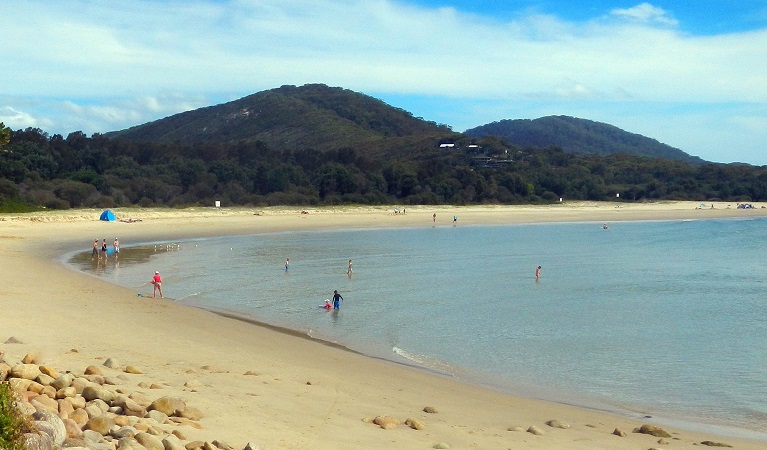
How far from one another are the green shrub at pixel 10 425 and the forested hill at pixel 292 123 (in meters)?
135

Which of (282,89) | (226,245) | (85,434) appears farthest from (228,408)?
(282,89)

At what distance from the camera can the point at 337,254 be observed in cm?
3778

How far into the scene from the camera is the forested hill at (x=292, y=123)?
493 feet

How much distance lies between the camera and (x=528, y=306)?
929 inches

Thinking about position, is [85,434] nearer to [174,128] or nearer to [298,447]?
[298,447]

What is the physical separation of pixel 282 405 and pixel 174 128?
559 feet

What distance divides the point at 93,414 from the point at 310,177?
252 feet

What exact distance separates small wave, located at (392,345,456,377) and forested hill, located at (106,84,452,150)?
4933 inches

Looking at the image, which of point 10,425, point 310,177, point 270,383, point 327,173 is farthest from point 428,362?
point 310,177

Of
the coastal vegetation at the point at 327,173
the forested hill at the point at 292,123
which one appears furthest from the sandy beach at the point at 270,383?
the forested hill at the point at 292,123

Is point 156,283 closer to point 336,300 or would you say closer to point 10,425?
point 336,300

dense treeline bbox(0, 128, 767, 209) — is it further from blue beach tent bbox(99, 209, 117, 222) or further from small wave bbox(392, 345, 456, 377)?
small wave bbox(392, 345, 456, 377)

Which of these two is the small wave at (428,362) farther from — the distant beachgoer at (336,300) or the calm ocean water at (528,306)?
the distant beachgoer at (336,300)

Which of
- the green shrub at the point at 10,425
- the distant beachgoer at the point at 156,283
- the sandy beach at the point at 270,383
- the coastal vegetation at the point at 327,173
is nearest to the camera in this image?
the green shrub at the point at 10,425
